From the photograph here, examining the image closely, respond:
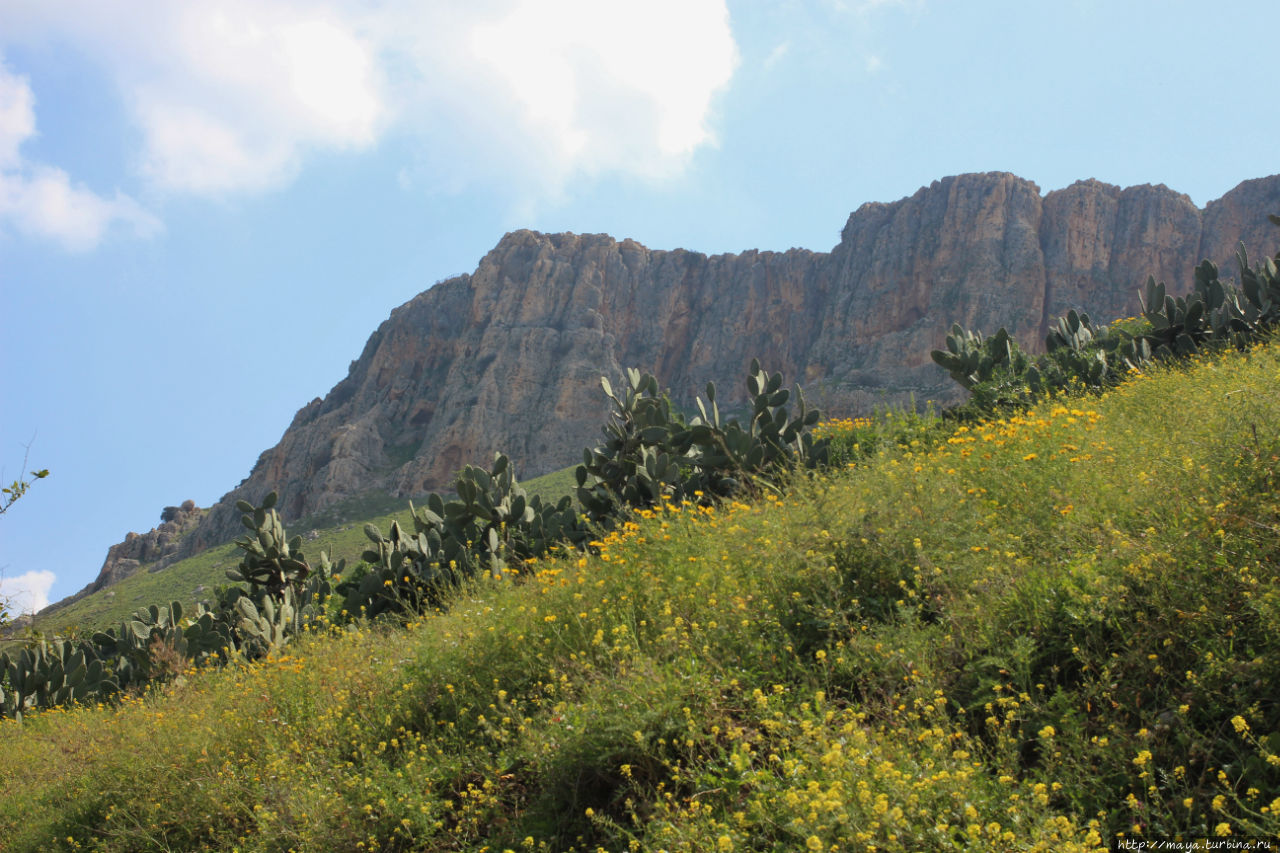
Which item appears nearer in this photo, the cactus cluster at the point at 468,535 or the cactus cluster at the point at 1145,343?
the cactus cluster at the point at 468,535

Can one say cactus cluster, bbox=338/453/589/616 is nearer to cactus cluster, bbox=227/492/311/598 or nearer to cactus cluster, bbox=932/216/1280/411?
cactus cluster, bbox=227/492/311/598

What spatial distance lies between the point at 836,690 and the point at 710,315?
104 meters

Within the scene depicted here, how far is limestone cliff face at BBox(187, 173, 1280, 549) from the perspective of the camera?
82.9 meters

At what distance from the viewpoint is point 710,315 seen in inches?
4183

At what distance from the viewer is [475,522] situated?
10.2 meters

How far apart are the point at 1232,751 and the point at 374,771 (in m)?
4.29

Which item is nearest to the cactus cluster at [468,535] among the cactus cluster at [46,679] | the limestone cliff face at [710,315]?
the cactus cluster at [46,679]

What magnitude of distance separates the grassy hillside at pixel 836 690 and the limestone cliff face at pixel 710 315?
72.5 meters

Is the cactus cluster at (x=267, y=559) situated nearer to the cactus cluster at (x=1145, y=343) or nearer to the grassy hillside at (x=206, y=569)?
the cactus cluster at (x=1145, y=343)

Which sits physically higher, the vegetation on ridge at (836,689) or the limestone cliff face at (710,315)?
the limestone cliff face at (710,315)

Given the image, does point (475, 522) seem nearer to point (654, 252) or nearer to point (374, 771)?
point (374, 771)

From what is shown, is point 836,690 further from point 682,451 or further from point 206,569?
point 206,569

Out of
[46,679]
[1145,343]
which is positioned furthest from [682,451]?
[46,679]

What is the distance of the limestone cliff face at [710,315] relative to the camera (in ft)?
272
